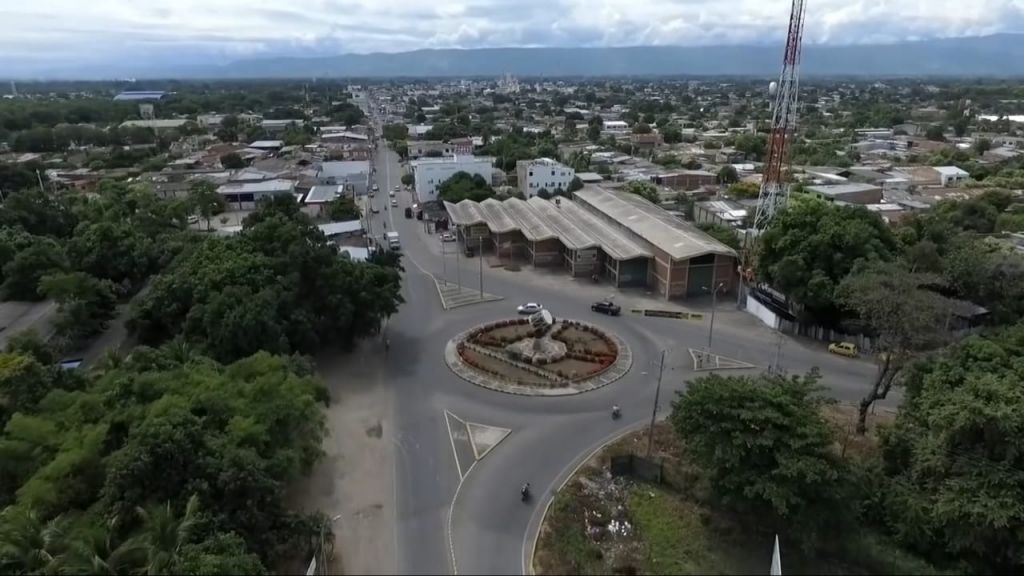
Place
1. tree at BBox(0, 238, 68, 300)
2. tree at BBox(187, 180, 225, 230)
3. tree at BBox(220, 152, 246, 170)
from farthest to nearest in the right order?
1. tree at BBox(220, 152, 246, 170)
2. tree at BBox(187, 180, 225, 230)
3. tree at BBox(0, 238, 68, 300)

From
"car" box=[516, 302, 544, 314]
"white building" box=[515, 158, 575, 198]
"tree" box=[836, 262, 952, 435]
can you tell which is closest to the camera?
"tree" box=[836, 262, 952, 435]

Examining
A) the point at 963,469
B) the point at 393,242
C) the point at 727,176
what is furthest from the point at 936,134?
the point at 963,469

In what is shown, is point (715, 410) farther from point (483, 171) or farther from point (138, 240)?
point (483, 171)

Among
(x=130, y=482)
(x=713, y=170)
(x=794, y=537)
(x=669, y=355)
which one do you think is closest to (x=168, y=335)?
(x=130, y=482)

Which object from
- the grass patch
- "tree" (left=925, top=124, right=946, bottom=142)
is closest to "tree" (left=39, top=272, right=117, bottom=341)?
the grass patch

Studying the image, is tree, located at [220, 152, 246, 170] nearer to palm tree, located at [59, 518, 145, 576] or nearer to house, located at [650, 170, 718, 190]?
house, located at [650, 170, 718, 190]

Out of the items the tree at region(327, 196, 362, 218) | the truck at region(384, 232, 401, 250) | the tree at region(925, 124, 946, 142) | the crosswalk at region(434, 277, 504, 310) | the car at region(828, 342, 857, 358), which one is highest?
the tree at region(925, 124, 946, 142)

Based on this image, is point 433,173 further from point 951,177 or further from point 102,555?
point 951,177
